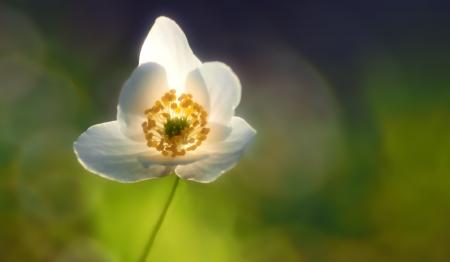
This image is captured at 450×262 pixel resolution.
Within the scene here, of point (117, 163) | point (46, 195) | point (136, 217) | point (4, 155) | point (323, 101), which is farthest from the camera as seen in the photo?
point (323, 101)

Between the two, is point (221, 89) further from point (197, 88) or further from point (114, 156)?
point (114, 156)

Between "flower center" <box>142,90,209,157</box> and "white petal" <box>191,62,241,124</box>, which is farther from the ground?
"white petal" <box>191,62,241,124</box>

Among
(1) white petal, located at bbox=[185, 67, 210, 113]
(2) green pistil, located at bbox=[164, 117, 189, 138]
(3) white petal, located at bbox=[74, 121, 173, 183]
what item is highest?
(1) white petal, located at bbox=[185, 67, 210, 113]

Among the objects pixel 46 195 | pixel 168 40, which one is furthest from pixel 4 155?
pixel 168 40

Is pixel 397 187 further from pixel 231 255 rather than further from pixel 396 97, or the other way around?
pixel 231 255
